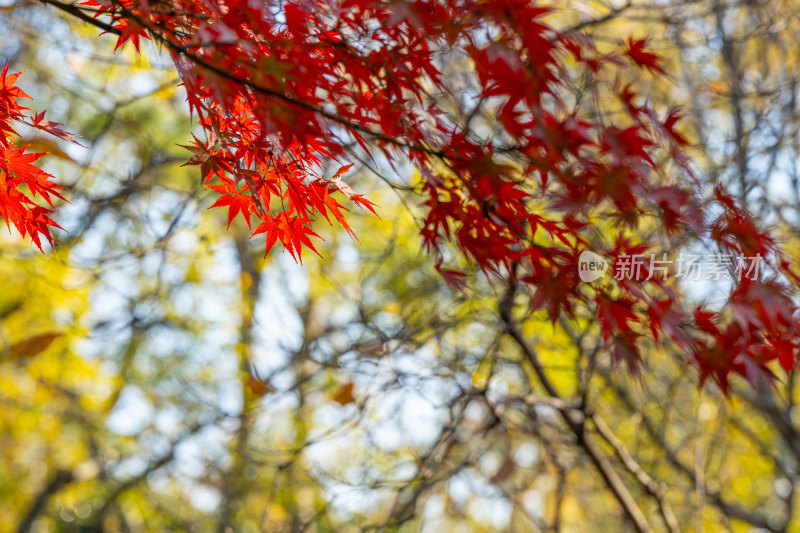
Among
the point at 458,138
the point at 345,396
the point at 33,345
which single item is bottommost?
the point at 345,396

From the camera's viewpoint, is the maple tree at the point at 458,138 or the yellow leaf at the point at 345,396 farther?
the yellow leaf at the point at 345,396

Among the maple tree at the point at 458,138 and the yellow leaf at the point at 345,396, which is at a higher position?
the maple tree at the point at 458,138

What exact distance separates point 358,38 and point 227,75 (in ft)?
1.27

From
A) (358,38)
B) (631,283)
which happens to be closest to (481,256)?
(631,283)

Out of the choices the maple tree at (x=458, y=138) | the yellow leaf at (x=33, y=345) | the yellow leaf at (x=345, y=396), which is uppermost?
the yellow leaf at (x=33, y=345)

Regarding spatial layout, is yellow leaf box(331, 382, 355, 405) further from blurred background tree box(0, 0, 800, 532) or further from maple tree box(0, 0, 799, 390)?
maple tree box(0, 0, 799, 390)

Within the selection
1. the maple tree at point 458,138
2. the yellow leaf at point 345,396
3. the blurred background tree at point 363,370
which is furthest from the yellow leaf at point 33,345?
the maple tree at point 458,138

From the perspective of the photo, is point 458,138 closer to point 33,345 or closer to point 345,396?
point 345,396

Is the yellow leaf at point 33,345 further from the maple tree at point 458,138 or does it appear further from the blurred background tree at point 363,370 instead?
the maple tree at point 458,138

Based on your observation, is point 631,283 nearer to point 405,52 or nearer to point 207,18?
point 405,52

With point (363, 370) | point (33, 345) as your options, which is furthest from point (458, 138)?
point (33, 345)

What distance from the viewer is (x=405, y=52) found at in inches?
49.9

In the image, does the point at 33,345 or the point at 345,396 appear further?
the point at 33,345

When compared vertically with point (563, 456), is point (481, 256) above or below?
above
